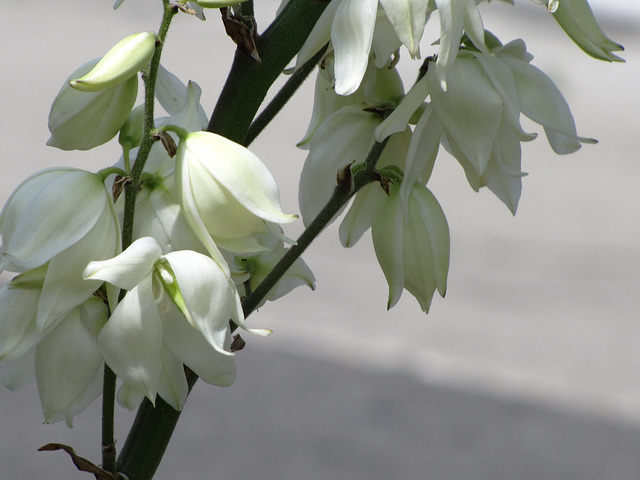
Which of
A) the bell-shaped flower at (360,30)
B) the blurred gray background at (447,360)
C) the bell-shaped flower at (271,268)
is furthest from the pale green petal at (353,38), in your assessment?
the blurred gray background at (447,360)

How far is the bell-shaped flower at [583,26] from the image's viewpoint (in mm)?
335

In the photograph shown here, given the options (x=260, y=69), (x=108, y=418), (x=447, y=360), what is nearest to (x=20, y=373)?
(x=108, y=418)

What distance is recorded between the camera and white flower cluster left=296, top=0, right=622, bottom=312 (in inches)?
11.9

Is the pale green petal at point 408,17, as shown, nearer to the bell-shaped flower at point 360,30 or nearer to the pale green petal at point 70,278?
the bell-shaped flower at point 360,30

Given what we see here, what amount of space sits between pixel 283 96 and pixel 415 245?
0.08 meters

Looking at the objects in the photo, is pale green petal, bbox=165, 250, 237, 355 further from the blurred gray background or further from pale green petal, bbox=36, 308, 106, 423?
the blurred gray background

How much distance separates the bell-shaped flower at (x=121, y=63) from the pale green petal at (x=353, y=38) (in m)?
0.06

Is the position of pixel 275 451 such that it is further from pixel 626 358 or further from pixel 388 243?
pixel 388 243

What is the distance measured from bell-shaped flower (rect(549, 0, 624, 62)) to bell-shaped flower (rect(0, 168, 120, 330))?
0.17 m

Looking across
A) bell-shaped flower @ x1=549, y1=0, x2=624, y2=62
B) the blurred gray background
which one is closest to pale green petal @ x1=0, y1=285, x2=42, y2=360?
bell-shaped flower @ x1=549, y1=0, x2=624, y2=62

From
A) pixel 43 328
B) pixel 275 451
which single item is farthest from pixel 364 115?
pixel 275 451

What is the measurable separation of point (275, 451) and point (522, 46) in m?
1.25

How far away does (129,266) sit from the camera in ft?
0.92

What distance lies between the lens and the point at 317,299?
6.53 ft
